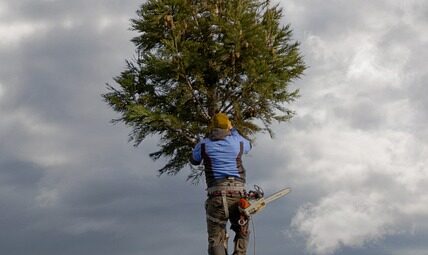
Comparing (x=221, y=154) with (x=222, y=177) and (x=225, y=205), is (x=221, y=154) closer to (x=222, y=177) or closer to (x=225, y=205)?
(x=222, y=177)

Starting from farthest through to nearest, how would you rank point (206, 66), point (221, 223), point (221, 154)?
point (206, 66) → point (221, 223) → point (221, 154)

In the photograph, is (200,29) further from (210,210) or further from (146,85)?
(210,210)

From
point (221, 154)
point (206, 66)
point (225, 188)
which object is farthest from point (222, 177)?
point (206, 66)

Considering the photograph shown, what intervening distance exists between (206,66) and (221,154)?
518 inches

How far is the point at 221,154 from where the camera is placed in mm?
12969

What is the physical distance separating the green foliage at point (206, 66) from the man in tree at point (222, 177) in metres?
12.5

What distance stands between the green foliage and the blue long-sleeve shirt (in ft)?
41.0

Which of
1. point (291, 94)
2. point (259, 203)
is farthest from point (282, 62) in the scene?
point (259, 203)

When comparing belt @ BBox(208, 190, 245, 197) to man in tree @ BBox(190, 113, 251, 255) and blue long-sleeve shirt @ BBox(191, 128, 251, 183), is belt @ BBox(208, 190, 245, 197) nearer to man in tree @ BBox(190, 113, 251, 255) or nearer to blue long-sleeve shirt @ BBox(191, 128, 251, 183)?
man in tree @ BBox(190, 113, 251, 255)

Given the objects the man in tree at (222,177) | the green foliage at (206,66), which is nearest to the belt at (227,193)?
the man in tree at (222,177)

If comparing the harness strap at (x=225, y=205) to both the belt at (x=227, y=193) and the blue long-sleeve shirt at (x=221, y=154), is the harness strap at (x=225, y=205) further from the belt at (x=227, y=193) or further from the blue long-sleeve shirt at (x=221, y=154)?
the blue long-sleeve shirt at (x=221, y=154)

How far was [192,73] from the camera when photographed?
26000mm

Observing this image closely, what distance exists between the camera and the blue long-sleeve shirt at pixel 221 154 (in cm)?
1296

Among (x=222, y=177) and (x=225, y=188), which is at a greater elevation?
(x=222, y=177)
